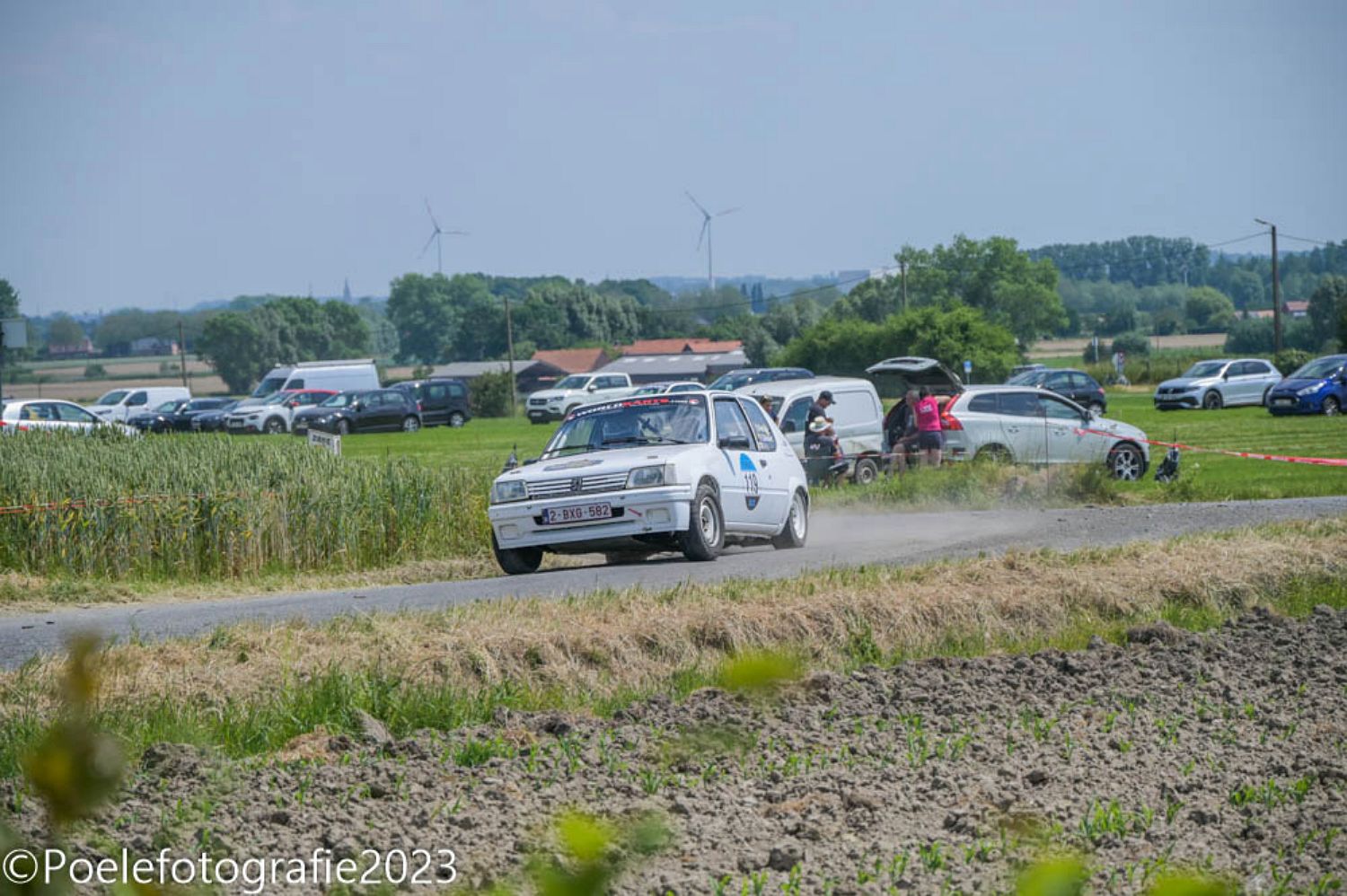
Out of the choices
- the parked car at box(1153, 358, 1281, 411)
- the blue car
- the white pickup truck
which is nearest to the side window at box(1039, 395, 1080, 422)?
the blue car

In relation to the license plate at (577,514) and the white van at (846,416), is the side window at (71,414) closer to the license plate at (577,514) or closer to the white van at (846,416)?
the white van at (846,416)

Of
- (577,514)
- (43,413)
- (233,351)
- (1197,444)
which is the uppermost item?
(233,351)

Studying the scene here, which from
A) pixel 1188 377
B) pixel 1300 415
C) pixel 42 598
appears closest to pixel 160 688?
pixel 42 598

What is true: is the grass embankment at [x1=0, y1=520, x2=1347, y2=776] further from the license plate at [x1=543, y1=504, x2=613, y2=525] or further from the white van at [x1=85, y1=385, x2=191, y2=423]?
the white van at [x1=85, y1=385, x2=191, y2=423]

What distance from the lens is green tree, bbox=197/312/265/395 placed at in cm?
14212

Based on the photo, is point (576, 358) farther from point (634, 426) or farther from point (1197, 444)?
point (634, 426)

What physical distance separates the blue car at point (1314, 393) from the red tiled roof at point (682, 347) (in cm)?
8676

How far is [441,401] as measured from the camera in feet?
191

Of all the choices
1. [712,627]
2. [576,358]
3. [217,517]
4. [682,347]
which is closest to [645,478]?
[712,627]

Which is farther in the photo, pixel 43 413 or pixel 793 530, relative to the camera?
pixel 43 413

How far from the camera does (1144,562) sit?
13.1m

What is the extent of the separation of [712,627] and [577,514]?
4.09 meters

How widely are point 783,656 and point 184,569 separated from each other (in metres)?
14.8

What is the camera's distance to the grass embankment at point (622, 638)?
820 cm
